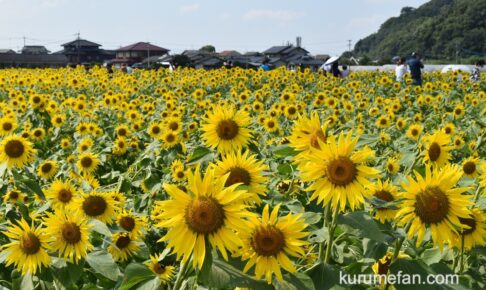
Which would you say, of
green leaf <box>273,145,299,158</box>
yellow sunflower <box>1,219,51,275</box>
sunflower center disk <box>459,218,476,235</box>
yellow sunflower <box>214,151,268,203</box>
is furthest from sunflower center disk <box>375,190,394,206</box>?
yellow sunflower <box>1,219,51,275</box>

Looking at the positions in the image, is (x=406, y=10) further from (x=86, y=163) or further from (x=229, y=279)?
(x=229, y=279)

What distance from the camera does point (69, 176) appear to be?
4.10 metres

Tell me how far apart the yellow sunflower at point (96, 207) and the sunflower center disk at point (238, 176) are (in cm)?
82

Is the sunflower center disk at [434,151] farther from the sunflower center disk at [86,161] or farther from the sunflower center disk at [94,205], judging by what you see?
the sunflower center disk at [86,161]

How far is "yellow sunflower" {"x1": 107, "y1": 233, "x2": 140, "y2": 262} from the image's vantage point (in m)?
2.38

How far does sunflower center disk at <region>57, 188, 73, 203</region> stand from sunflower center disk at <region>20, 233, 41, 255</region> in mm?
796

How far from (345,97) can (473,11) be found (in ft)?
262

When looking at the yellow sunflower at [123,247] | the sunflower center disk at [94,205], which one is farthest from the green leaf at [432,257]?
the sunflower center disk at [94,205]

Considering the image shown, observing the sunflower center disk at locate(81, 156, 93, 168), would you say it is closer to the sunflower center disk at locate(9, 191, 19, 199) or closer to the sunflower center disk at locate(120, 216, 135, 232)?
the sunflower center disk at locate(9, 191, 19, 199)

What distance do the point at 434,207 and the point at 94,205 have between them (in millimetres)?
1442

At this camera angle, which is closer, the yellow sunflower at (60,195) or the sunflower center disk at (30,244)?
the sunflower center disk at (30,244)

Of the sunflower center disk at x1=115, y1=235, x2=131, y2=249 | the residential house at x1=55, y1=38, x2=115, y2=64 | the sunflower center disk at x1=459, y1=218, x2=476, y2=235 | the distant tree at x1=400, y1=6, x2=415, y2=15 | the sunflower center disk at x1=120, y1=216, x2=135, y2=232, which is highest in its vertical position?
the distant tree at x1=400, y1=6, x2=415, y2=15

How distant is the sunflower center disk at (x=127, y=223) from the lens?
98.3 inches

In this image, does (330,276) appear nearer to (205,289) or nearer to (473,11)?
(205,289)
